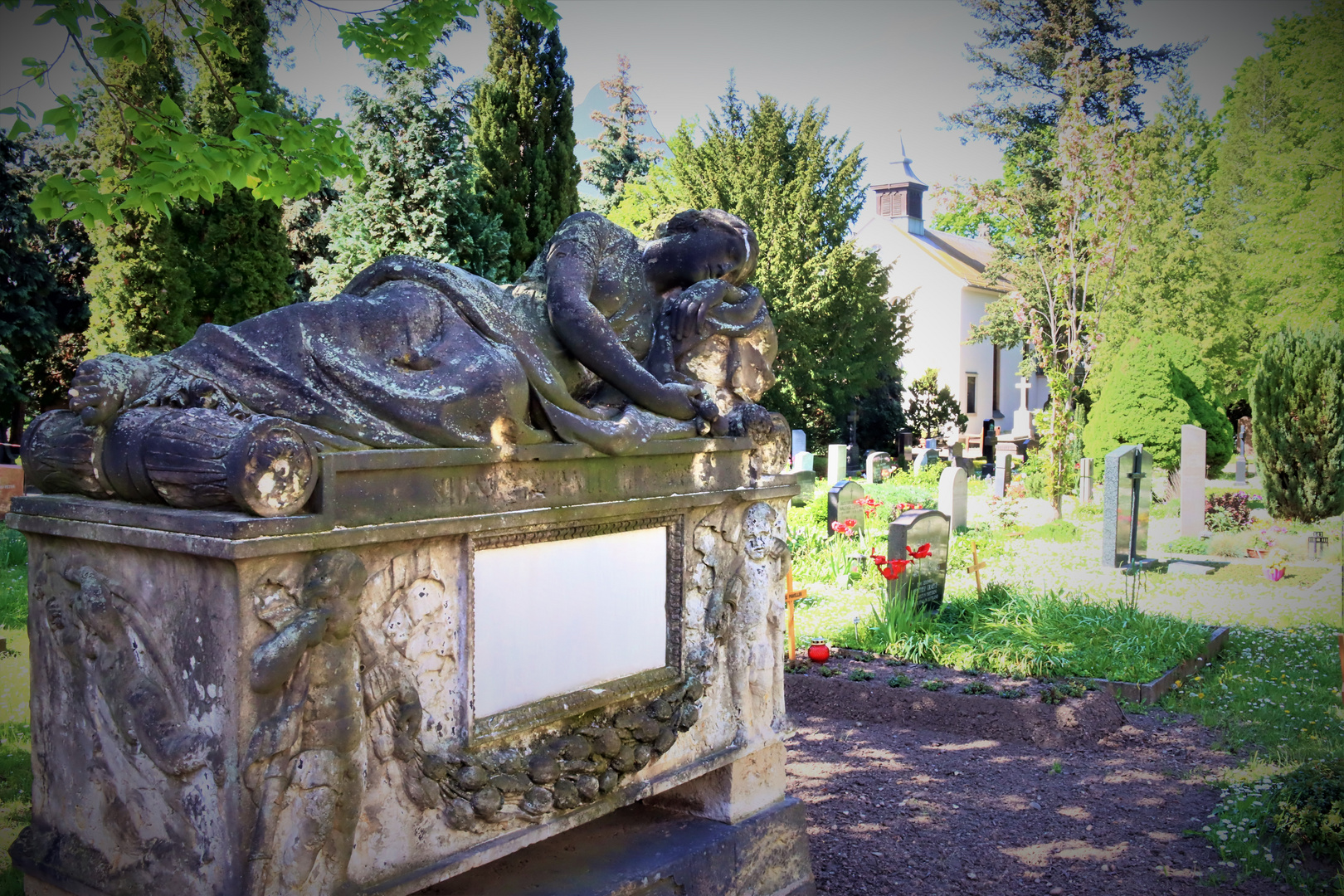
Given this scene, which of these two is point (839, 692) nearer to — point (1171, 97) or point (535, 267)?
point (535, 267)

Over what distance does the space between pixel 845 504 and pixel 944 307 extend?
28164mm

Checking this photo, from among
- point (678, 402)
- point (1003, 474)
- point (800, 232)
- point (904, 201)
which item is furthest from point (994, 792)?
point (904, 201)

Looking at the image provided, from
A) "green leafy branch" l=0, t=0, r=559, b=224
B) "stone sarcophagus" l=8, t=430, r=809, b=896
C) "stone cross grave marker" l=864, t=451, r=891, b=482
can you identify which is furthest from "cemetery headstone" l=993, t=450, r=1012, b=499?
"stone sarcophagus" l=8, t=430, r=809, b=896

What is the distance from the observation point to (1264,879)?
171 inches

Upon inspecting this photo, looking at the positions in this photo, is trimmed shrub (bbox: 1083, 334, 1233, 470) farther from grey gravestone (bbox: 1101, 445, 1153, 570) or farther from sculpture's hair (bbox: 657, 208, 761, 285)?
sculpture's hair (bbox: 657, 208, 761, 285)

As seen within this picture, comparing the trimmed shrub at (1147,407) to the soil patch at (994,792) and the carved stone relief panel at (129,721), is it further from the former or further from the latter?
the carved stone relief panel at (129,721)

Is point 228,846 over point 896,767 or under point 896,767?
over

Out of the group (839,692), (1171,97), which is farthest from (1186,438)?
(1171,97)

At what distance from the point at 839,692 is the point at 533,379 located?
4.46 m

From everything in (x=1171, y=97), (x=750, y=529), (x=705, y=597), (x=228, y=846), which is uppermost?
(x=1171, y=97)

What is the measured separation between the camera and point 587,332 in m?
3.52

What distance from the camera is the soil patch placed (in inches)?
176

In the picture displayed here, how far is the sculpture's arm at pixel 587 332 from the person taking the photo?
3520 mm

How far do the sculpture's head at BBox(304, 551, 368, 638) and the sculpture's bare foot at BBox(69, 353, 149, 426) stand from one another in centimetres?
73
